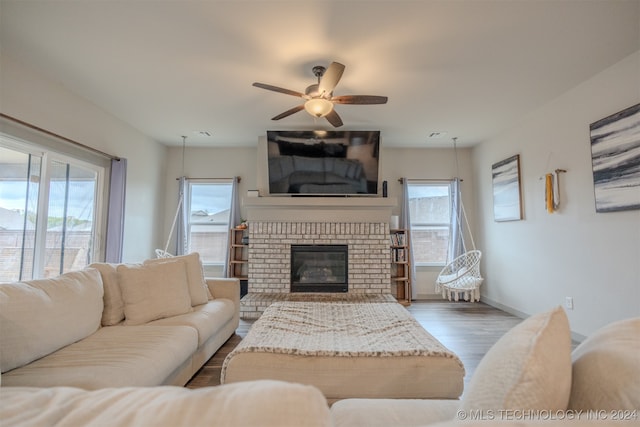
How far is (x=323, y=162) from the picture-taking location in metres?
4.25

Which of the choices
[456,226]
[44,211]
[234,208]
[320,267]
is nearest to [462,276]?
[456,226]

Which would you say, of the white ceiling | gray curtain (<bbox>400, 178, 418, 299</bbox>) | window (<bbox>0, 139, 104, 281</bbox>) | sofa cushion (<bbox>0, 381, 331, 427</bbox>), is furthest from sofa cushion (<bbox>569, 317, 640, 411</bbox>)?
gray curtain (<bbox>400, 178, 418, 299</bbox>)

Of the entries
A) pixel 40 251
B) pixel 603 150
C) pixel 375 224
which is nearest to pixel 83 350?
pixel 40 251

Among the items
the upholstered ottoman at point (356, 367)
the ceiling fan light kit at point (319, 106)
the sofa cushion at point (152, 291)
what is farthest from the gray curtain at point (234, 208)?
the upholstered ottoman at point (356, 367)

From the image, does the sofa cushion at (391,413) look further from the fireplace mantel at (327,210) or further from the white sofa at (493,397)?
the fireplace mantel at (327,210)

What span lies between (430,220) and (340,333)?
142 inches

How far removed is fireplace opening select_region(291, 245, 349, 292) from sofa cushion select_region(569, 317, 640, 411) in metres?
3.63

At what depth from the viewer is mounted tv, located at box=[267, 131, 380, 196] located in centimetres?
416

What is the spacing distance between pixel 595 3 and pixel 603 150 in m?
1.31

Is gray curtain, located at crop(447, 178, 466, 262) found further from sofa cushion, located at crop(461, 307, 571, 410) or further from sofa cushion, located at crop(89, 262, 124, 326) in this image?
sofa cushion, located at crop(89, 262, 124, 326)

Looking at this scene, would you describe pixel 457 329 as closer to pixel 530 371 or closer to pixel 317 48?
pixel 530 371

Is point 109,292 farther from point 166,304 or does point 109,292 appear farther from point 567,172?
point 567,172

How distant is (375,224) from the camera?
14.4 feet

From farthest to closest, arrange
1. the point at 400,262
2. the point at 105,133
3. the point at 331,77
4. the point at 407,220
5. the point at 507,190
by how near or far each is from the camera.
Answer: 1. the point at 407,220
2. the point at 400,262
3. the point at 507,190
4. the point at 105,133
5. the point at 331,77
